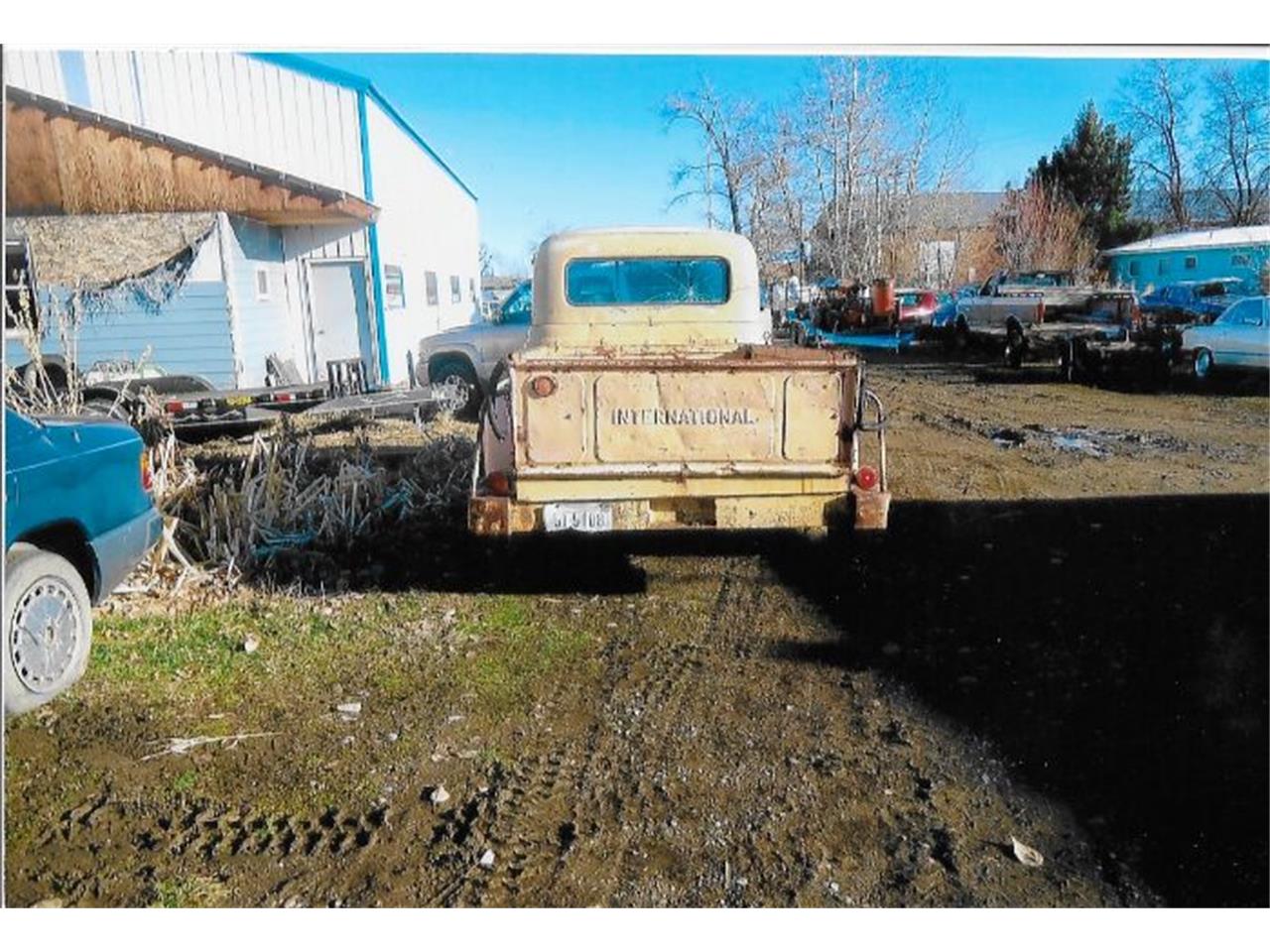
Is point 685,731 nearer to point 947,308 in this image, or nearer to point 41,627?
point 41,627

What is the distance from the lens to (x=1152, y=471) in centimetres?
704

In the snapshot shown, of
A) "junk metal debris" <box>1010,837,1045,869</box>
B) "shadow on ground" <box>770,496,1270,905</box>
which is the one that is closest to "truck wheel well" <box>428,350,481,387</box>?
"shadow on ground" <box>770,496,1270,905</box>

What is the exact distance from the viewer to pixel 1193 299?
17.0 meters

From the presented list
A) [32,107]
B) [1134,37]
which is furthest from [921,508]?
[32,107]

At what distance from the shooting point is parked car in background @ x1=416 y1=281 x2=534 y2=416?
1066cm

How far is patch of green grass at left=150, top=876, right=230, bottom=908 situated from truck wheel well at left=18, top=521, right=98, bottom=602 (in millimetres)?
1552

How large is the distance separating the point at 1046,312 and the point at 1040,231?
7.90 ft

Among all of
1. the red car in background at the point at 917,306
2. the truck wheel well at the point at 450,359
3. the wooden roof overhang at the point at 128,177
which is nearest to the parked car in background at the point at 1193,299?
the red car in background at the point at 917,306

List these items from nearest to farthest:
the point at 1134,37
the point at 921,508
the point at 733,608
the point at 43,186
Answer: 1. the point at 1134,37
2. the point at 733,608
3. the point at 43,186
4. the point at 921,508

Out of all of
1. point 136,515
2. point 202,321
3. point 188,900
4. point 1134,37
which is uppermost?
point 1134,37

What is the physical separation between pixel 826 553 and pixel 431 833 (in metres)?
3.02

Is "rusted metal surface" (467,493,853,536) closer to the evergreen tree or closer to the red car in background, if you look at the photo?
the evergreen tree

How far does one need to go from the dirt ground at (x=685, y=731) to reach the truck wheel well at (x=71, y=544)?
34 centimetres

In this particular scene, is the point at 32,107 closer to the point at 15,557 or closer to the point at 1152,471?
the point at 15,557
